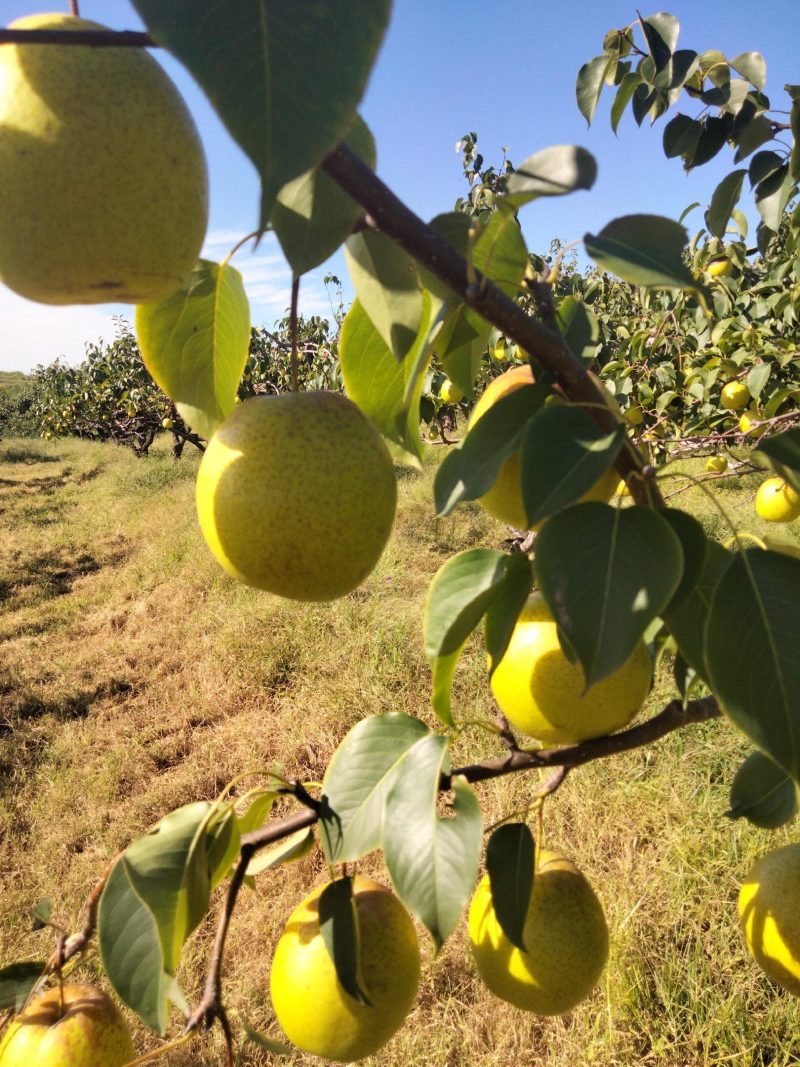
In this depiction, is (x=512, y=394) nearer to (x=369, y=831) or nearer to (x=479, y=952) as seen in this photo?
(x=369, y=831)

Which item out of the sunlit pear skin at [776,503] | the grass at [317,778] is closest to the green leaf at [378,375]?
the grass at [317,778]

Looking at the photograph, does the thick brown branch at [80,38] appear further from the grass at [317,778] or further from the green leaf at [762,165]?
the green leaf at [762,165]

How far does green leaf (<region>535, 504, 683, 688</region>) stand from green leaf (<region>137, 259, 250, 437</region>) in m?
0.30

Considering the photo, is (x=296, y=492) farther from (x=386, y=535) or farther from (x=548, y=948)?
(x=548, y=948)

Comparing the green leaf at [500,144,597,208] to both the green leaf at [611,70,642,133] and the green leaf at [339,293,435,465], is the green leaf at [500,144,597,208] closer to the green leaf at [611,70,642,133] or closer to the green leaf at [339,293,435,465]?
the green leaf at [339,293,435,465]

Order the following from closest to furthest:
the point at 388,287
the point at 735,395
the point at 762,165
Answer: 1. the point at 388,287
2. the point at 762,165
3. the point at 735,395

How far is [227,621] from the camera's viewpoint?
14.8 feet

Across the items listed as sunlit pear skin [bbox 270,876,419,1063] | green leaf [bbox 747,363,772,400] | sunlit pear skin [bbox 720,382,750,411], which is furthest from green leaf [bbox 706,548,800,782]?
sunlit pear skin [bbox 720,382,750,411]

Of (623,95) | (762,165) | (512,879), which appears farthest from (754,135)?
(512,879)

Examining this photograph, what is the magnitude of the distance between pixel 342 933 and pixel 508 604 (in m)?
0.33

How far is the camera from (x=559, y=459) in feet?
1.37

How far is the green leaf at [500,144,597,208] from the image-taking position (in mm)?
348

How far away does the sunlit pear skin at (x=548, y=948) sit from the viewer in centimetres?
68

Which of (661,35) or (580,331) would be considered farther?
(661,35)
